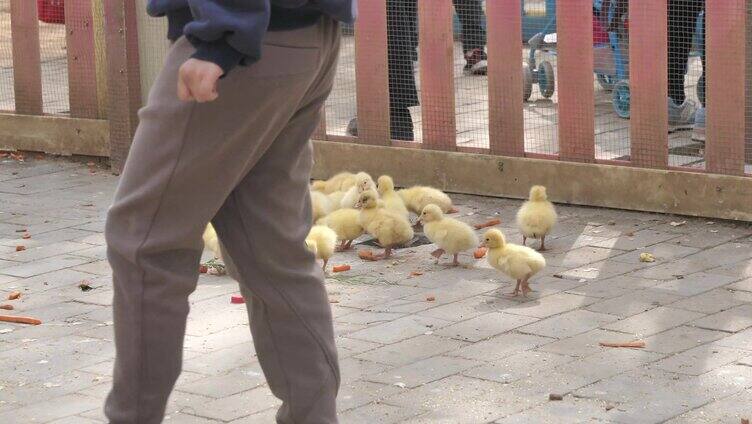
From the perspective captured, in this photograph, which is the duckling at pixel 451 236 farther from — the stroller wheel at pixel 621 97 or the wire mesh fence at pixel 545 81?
the stroller wheel at pixel 621 97

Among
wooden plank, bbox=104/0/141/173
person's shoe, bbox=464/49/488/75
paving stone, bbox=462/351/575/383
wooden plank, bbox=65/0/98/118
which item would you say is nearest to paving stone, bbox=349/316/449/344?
paving stone, bbox=462/351/575/383

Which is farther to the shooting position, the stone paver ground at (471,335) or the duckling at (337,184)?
the duckling at (337,184)

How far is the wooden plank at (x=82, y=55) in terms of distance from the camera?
27.3 feet

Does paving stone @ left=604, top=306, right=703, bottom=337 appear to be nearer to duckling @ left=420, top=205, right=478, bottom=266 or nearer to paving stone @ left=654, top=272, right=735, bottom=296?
paving stone @ left=654, top=272, right=735, bottom=296

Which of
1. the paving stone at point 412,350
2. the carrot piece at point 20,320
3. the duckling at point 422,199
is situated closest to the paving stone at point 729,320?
the paving stone at point 412,350

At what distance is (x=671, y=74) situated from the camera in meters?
7.06

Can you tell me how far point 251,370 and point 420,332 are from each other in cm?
71

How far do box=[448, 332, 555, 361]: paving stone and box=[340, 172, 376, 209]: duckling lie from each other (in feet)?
6.02

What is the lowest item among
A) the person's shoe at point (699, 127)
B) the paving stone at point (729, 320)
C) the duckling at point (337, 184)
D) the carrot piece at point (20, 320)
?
the paving stone at point (729, 320)

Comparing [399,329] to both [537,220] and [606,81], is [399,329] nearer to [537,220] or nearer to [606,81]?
[537,220]

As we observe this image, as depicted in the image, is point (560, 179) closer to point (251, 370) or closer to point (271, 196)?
point (251, 370)

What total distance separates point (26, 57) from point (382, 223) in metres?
3.54

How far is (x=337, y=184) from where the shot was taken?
22.9 feet

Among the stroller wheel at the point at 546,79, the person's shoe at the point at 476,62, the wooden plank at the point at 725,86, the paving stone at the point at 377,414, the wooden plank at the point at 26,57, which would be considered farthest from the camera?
the wooden plank at the point at 26,57
